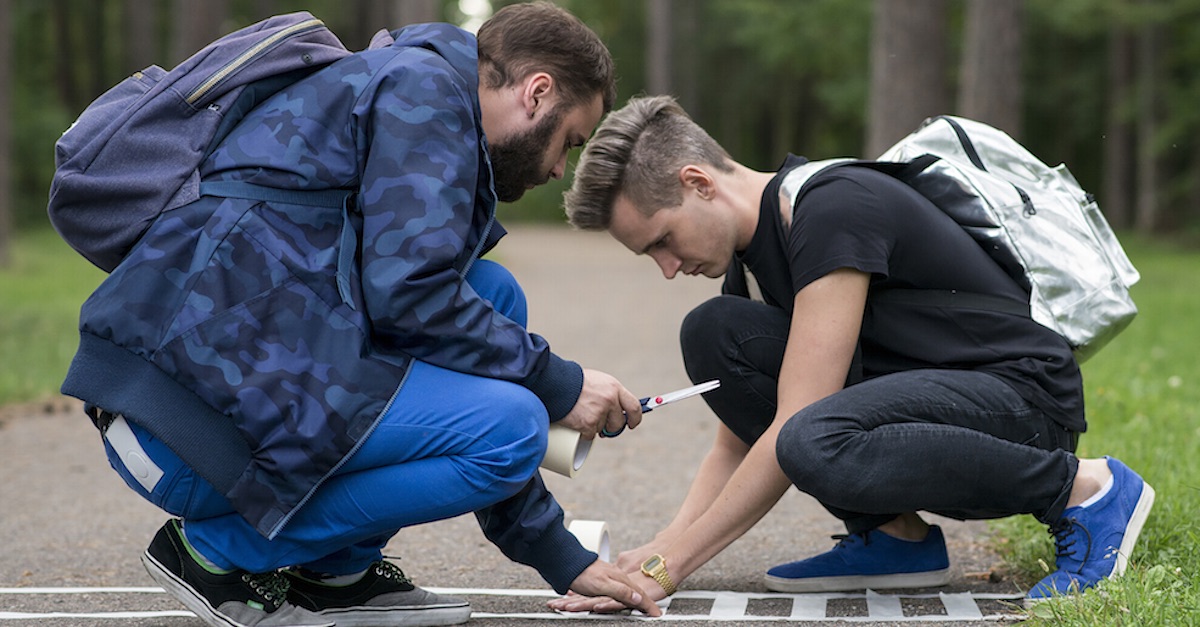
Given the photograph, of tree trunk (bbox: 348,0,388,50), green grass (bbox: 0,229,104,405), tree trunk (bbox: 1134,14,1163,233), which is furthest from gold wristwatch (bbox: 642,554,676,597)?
tree trunk (bbox: 348,0,388,50)

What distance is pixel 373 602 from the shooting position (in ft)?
10.6

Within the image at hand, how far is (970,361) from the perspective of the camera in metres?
3.29

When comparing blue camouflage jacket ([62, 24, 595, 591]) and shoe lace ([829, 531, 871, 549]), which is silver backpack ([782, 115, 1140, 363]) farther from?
blue camouflage jacket ([62, 24, 595, 591])

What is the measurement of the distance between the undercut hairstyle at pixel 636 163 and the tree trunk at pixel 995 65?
1020cm

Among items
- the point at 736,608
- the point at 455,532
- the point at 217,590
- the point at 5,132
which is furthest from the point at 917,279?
the point at 5,132

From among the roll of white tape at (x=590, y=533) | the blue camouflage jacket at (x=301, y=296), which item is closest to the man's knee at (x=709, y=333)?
the roll of white tape at (x=590, y=533)

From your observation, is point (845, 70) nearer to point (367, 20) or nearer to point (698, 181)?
point (367, 20)

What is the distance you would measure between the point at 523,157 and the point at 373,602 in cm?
114

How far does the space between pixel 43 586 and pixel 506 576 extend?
4.21 feet

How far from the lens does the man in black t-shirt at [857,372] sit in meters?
3.07

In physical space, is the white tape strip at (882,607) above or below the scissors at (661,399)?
below

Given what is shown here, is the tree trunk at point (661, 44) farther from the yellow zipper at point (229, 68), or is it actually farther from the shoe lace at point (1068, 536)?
the yellow zipper at point (229, 68)

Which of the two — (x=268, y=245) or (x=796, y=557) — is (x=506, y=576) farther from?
(x=268, y=245)

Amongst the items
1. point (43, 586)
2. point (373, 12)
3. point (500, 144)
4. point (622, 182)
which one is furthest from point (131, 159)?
point (373, 12)
